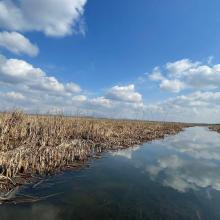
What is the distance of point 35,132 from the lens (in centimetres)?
1808

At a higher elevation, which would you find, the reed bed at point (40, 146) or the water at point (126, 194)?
the reed bed at point (40, 146)

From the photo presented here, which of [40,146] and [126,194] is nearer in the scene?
[126,194]

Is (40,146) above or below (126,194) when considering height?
above

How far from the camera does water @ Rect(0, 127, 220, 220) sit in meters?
7.89

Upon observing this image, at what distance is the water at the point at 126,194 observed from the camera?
7895mm

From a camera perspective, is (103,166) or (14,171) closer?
(14,171)

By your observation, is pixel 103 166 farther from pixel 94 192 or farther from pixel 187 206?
pixel 187 206

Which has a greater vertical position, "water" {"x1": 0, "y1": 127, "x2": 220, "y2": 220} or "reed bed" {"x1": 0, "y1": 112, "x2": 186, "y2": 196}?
"reed bed" {"x1": 0, "y1": 112, "x2": 186, "y2": 196}

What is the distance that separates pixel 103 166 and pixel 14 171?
518 centimetres

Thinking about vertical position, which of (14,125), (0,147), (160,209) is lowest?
(160,209)

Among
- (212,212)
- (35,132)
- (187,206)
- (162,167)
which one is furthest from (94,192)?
(35,132)

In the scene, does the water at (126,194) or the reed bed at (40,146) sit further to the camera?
the reed bed at (40,146)

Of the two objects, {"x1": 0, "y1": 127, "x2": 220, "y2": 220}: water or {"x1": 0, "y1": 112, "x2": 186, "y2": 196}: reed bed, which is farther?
{"x1": 0, "y1": 112, "x2": 186, "y2": 196}: reed bed

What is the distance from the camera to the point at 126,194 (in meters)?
9.92
